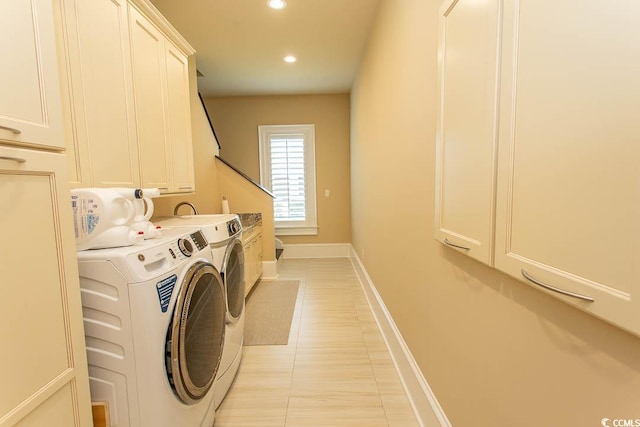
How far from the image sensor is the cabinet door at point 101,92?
4.16ft

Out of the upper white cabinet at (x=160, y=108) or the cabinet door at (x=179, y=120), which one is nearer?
the upper white cabinet at (x=160, y=108)

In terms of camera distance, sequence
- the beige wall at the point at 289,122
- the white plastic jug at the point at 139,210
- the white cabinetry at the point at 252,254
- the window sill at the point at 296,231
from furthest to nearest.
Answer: the window sill at the point at 296,231 < the beige wall at the point at 289,122 < the white cabinetry at the point at 252,254 < the white plastic jug at the point at 139,210

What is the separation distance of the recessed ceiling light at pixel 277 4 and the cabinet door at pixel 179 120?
2.76ft

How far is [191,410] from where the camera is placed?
1276 mm

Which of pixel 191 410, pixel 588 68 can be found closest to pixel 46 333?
pixel 191 410

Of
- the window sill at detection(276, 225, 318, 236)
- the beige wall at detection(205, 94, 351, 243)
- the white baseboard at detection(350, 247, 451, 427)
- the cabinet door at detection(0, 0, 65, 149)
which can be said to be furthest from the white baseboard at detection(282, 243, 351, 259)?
the cabinet door at detection(0, 0, 65, 149)

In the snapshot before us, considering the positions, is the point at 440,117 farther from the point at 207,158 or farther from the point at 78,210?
the point at 207,158

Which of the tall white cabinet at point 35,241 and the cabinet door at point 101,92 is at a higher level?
the cabinet door at point 101,92

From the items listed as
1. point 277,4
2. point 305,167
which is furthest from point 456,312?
point 305,167

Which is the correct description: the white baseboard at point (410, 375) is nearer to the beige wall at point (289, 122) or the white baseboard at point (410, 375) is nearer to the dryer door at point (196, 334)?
the dryer door at point (196, 334)

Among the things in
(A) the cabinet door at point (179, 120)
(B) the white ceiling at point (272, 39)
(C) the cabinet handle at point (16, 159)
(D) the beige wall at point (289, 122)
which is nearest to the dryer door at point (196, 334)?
(C) the cabinet handle at point (16, 159)

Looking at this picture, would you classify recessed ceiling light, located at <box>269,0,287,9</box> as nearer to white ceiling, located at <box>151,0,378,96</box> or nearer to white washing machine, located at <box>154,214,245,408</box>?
white ceiling, located at <box>151,0,378,96</box>

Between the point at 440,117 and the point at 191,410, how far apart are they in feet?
5.47

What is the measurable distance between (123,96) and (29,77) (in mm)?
858
